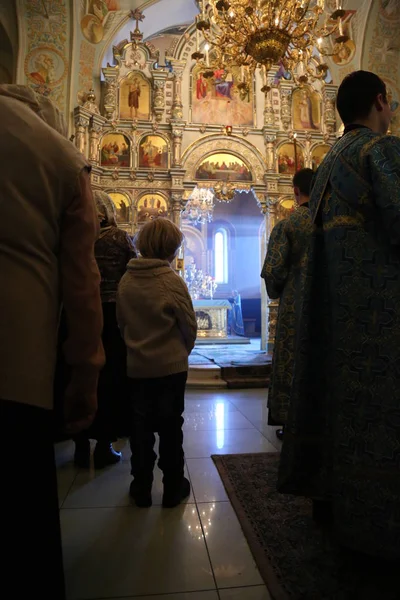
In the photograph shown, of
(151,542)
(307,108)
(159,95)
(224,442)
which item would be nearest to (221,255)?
(307,108)

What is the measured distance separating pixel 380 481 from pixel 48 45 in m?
11.0

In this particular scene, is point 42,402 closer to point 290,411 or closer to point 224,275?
point 290,411

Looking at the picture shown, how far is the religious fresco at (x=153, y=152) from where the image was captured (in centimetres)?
1035

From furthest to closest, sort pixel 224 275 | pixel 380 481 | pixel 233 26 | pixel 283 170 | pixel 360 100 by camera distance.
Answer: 1. pixel 224 275
2. pixel 283 170
3. pixel 233 26
4. pixel 360 100
5. pixel 380 481

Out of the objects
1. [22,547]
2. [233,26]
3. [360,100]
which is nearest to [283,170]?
[233,26]

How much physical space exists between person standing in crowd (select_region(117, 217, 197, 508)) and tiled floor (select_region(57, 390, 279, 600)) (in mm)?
167

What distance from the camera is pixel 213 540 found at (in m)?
1.94

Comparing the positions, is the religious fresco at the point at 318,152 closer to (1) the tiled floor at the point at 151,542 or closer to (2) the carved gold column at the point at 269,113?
(2) the carved gold column at the point at 269,113

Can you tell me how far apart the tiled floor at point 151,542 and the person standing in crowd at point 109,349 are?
9.4 inches

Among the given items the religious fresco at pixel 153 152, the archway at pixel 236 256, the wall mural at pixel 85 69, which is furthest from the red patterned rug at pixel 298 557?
the archway at pixel 236 256

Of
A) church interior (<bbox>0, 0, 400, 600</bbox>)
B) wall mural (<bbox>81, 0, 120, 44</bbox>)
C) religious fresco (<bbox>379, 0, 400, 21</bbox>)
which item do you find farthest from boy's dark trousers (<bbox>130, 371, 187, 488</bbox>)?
religious fresco (<bbox>379, 0, 400, 21</bbox>)

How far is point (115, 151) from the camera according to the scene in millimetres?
10188

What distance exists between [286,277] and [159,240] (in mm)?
1138

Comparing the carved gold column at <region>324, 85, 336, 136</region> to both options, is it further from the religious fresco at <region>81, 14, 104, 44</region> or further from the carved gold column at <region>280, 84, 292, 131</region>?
the religious fresco at <region>81, 14, 104, 44</region>
